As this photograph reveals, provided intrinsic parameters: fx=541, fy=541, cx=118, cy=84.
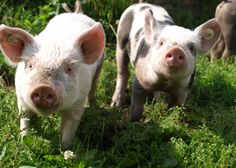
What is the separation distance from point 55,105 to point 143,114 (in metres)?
1.70

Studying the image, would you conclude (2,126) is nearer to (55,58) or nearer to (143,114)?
(55,58)

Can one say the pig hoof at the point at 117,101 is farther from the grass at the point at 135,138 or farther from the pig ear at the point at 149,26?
the pig ear at the point at 149,26

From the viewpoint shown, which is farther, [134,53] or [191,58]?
[134,53]

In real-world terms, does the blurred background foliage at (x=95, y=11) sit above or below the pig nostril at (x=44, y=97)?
below

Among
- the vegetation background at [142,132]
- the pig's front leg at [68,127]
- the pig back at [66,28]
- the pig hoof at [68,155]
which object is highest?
the pig back at [66,28]

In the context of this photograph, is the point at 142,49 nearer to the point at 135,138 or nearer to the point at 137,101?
the point at 137,101

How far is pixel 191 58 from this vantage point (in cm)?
443

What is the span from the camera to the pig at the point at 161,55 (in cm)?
434

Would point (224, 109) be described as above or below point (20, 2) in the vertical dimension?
below

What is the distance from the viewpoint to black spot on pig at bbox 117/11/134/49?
5609 millimetres

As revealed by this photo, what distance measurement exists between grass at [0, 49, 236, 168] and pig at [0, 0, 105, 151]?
0.17m

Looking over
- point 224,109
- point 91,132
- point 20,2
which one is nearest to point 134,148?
point 91,132

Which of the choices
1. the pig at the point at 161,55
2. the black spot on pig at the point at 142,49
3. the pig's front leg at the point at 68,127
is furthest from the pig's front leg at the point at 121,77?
the pig's front leg at the point at 68,127

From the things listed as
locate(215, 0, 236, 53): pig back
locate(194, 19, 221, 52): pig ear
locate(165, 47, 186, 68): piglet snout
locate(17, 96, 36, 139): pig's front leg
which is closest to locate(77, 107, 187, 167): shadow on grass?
locate(17, 96, 36, 139): pig's front leg
